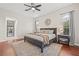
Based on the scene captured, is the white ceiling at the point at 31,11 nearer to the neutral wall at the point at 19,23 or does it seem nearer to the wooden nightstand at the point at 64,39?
the neutral wall at the point at 19,23

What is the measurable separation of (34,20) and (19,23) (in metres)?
0.28

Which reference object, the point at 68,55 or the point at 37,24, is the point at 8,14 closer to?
the point at 37,24

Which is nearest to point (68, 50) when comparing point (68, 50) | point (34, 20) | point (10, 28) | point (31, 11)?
point (68, 50)

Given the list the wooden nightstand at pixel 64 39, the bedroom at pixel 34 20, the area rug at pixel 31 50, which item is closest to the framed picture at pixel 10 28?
the bedroom at pixel 34 20

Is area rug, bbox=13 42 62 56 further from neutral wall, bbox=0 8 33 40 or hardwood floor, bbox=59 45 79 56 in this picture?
neutral wall, bbox=0 8 33 40

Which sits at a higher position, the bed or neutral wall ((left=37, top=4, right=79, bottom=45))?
neutral wall ((left=37, top=4, right=79, bottom=45))

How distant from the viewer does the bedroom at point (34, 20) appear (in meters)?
1.64

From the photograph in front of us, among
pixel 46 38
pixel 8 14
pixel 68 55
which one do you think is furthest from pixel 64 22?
pixel 8 14

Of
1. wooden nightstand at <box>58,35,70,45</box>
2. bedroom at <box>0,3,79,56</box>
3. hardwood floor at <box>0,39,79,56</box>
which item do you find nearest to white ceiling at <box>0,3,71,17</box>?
bedroom at <box>0,3,79,56</box>

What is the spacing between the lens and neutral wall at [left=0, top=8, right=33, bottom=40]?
5.33ft

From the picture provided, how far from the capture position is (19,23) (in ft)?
5.68

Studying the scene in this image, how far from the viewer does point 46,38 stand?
1678mm

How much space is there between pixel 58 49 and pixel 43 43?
29 centimetres

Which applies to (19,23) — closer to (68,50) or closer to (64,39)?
(64,39)
